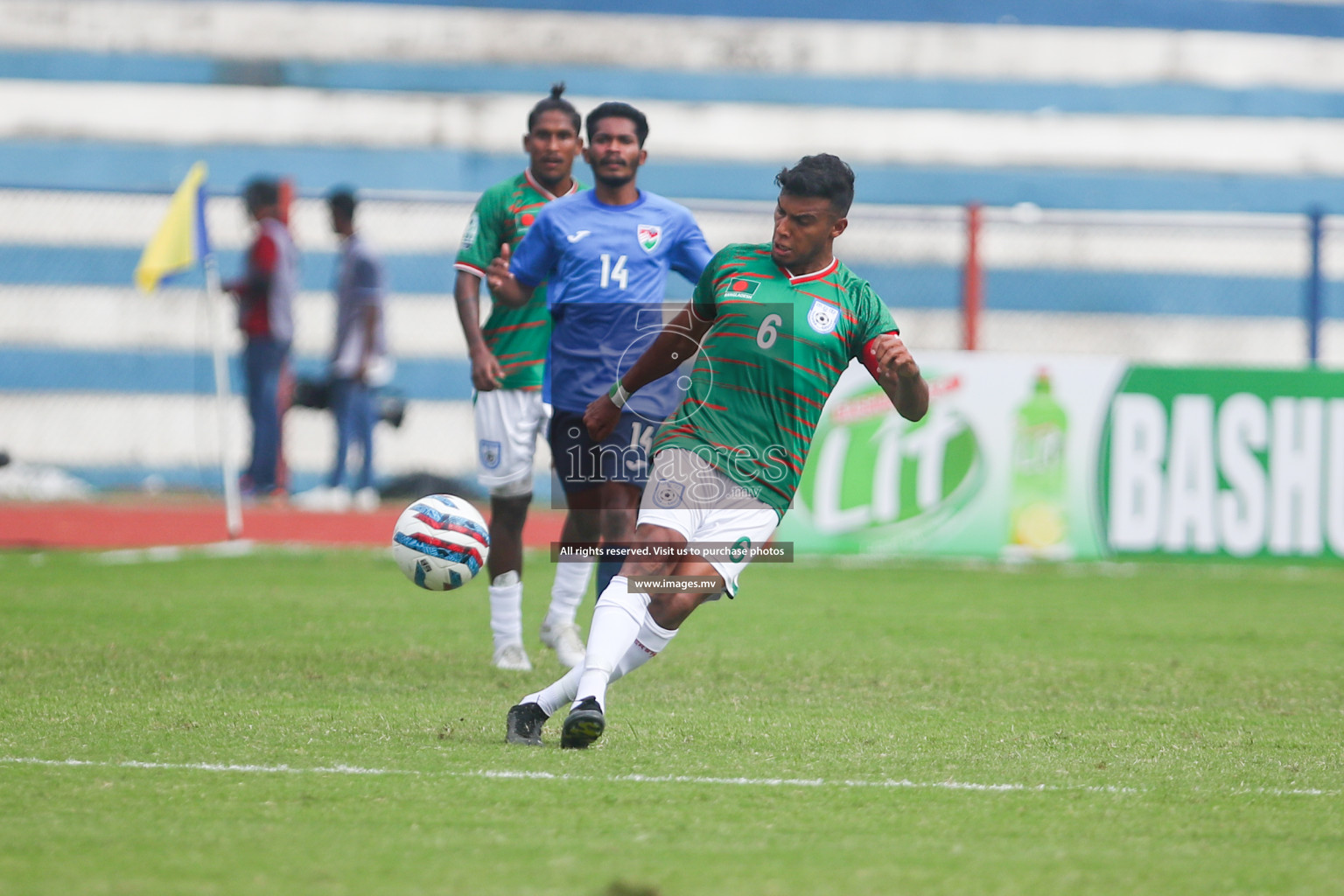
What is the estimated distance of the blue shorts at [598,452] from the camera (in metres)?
6.68

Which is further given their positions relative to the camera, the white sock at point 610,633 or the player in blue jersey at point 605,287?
the player in blue jersey at point 605,287

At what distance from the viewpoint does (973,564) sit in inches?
455

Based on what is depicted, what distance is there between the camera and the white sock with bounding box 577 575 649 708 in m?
5.11

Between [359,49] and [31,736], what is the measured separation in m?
14.4

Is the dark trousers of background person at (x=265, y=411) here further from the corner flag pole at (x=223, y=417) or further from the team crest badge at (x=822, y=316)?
the team crest badge at (x=822, y=316)

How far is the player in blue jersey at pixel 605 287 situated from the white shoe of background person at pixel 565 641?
0.40 meters

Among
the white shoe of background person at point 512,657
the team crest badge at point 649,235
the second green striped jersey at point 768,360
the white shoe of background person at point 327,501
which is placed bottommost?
the white shoe of background person at point 512,657

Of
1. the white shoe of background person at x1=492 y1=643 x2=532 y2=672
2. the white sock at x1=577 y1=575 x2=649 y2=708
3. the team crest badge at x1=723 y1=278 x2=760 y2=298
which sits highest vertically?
the team crest badge at x1=723 y1=278 x2=760 y2=298

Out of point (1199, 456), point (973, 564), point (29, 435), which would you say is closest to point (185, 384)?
point (29, 435)

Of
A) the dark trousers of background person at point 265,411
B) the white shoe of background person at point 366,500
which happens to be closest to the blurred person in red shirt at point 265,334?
the dark trousers of background person at point 265,411

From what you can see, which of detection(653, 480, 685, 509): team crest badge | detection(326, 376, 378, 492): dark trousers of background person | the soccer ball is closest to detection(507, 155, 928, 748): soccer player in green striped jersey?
detection(653, 480, 685, 509): team crest badge

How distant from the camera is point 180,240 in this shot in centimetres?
1184

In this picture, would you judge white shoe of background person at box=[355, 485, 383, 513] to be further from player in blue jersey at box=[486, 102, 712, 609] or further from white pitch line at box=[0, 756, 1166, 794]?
white pitch line at box=[0, 756, 1166, 794]

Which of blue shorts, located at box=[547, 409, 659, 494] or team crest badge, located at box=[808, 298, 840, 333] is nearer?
team crest badge, located at box=[808, 298, 840, 333]
